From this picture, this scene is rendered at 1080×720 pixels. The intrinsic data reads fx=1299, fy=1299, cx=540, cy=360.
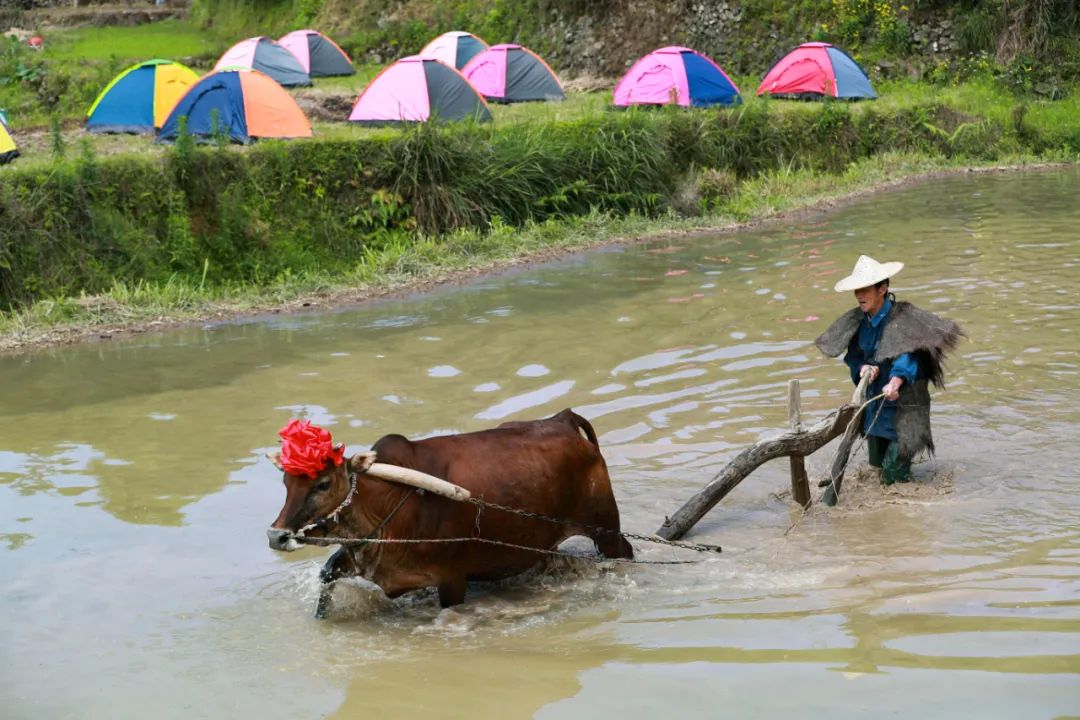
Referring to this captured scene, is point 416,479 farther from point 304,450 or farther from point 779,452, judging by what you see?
point 779,452

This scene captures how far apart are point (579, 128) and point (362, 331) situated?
24.6 feet

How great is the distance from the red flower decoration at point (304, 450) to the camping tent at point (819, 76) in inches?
866

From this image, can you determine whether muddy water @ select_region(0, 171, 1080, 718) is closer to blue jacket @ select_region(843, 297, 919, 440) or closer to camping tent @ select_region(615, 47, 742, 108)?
blue jacket @ select_region(843, 297, 919, 440)

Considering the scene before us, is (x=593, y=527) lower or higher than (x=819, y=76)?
lower

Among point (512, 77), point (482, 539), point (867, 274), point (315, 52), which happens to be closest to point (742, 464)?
point (867, 274)

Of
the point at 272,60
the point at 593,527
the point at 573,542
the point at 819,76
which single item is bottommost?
the point at 573,542

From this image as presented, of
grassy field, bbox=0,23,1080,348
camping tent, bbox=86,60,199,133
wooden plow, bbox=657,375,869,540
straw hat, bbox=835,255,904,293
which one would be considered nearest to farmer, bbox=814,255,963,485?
straw hat, bbox=835,255,904,293

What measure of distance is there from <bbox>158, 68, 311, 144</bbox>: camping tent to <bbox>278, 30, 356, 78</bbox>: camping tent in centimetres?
1161

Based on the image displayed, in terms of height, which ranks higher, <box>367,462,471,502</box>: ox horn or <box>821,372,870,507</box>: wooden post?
<box>367,462,471,502</box>: ox horn

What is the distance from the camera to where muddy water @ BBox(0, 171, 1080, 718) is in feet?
19.4

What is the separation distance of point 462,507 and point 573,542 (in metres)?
1.33

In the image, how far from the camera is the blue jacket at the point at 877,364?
8039 mm

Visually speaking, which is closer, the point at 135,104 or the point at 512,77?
the point at 135,104

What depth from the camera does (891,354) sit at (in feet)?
25.6
